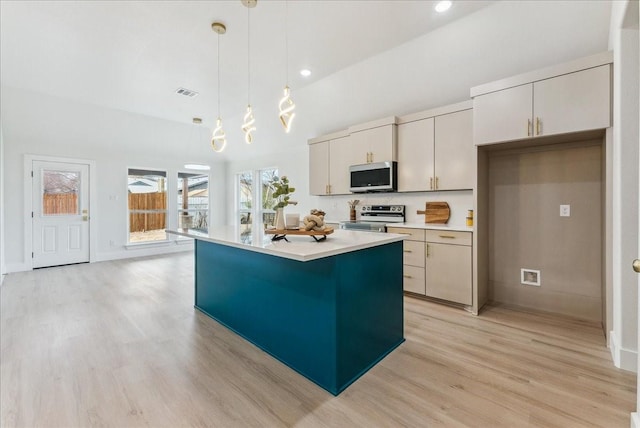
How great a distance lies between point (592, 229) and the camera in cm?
277

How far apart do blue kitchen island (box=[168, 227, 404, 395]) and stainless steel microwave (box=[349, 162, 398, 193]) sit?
1653mm

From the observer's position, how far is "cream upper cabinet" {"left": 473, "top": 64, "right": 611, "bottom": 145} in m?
2.30

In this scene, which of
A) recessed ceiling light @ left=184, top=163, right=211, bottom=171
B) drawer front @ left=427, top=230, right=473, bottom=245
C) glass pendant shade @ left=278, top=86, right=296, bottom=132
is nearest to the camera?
glass pendant shade @ left=278, top=86, right=296, bottom=132

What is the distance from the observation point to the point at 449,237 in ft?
10.4

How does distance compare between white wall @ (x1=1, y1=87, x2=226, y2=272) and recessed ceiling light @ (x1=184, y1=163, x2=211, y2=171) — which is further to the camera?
recessed ceiling light @ (x1=184, y1=163, x2=211, y2=171)

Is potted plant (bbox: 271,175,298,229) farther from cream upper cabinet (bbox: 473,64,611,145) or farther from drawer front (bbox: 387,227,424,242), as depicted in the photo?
cream upper cabinet (bbox: 473,64,611,145)

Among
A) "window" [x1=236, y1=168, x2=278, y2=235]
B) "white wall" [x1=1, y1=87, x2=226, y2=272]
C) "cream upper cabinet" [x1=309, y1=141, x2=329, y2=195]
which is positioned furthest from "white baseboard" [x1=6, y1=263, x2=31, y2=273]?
"cream upper cabinet" [x1=309, y1=141, x2=329, y2=195]

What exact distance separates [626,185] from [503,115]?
1132 mm

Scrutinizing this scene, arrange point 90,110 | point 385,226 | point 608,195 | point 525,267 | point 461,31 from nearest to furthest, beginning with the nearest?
point 608,195, point 461,31, point 525,267, point 385,226, point 90,110

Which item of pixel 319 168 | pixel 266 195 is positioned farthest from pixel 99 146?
pixel 319 168

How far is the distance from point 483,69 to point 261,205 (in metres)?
5.46

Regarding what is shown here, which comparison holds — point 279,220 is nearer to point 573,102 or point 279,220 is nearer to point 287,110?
point 287,110

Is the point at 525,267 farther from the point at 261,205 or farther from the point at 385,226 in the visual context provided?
the point at 261,205

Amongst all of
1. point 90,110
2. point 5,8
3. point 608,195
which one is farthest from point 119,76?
point 608,195
